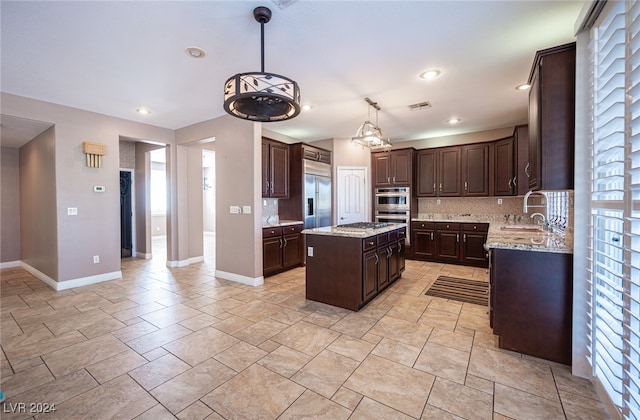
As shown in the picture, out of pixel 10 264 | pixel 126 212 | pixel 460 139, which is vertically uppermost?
pixel 460 139

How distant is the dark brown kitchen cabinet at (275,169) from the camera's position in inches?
187

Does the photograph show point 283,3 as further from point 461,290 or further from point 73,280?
point 73,280

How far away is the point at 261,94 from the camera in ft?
5.47

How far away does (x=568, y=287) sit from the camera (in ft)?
6.70

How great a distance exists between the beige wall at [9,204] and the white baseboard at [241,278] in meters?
4.56

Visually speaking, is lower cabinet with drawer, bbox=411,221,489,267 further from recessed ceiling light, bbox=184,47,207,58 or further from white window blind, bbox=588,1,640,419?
recessed ceiling light, bbox=184,47,207,58

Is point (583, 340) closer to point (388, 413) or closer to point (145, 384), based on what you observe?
point (388, 413)

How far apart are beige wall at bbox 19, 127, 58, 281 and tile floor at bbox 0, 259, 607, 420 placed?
957 millimetres

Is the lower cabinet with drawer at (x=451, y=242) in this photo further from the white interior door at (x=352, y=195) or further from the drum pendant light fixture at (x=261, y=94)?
the drum pendant light fixture at (x=261, y=94)

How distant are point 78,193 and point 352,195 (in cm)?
496

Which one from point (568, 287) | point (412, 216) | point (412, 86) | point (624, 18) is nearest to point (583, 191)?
point (568, 287)

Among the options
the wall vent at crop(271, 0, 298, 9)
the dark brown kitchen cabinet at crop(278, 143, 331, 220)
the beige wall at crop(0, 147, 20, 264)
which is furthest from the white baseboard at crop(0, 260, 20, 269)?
the wall vent at crop(271, 0, 298, 9)

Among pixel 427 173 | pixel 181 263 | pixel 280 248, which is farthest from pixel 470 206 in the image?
pixel 181 263

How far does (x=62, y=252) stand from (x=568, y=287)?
19.7 feet
